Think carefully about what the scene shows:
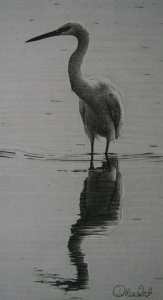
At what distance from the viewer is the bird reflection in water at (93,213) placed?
291 centimetres

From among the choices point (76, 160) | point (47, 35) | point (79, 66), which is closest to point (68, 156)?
point (76, 160)

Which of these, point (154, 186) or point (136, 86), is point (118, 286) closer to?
point (154, 186)

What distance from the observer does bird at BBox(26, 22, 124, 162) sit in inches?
124

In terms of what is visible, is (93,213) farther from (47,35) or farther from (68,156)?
(47,35)

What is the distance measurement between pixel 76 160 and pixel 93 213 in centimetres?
23

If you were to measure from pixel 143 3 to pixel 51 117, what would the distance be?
55 centimetres

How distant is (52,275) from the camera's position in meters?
2.92
